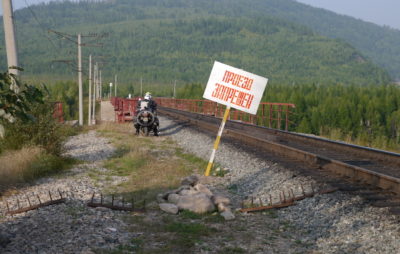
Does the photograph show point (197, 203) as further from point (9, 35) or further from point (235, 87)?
point (9, 35)

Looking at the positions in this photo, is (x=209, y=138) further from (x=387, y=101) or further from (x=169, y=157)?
(x=387, y=101)

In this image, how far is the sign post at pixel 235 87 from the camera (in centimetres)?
1016

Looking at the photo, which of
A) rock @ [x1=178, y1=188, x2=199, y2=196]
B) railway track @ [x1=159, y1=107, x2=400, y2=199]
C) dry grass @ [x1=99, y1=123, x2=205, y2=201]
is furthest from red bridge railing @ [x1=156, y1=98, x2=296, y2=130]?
rock @ [x1=178, y1=188, x2=199, y2=196]

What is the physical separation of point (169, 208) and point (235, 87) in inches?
141

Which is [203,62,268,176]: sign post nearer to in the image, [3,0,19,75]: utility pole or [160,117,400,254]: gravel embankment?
[160,117,400,254]: gravel embankment

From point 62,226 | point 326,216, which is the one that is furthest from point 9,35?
point 326,216

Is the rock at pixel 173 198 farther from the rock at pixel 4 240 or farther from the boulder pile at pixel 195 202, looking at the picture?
the rock at pixel 4 240

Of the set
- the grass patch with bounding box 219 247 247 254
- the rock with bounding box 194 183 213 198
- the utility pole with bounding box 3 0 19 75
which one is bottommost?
the rock with bounding box 194 183 213 198

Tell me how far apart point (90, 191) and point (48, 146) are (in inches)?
149

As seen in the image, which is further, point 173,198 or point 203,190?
point 203,190

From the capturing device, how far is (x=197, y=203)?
25.6 ft

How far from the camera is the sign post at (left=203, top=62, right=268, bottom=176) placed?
10164 mm

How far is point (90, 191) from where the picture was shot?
9117mm

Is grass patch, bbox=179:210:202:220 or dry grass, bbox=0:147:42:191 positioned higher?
grass patch, bbox=179:210:202:220
